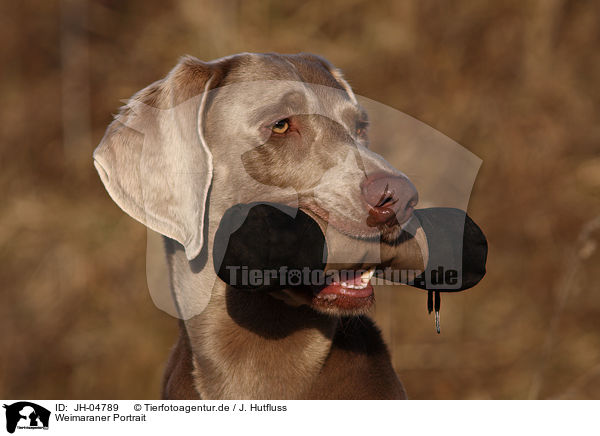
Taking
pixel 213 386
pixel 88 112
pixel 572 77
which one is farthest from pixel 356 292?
pixel 88 112

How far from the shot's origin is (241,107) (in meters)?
2.52

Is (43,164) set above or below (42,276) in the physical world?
above

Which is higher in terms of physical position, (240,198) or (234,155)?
(234,155)

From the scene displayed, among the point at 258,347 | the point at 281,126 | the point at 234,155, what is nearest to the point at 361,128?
the point at 281,126

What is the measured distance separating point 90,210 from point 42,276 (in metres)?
0.61

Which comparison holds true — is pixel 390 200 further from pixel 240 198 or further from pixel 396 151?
pixel 396 151

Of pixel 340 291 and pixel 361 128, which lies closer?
pixel 340 291

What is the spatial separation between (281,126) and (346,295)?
69 centimetres

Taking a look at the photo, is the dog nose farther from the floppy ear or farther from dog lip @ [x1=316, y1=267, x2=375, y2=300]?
the floppy ear

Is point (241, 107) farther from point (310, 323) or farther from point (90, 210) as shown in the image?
point (90, 210)

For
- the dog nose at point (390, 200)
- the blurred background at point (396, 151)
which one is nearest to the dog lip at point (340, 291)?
the dog nose at point (390, 200)

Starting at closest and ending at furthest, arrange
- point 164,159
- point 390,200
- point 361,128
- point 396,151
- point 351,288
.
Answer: point 390,200 → point 351,288 → point 164,159 → point 361,128 → point 396,151

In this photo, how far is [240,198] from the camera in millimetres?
2381
